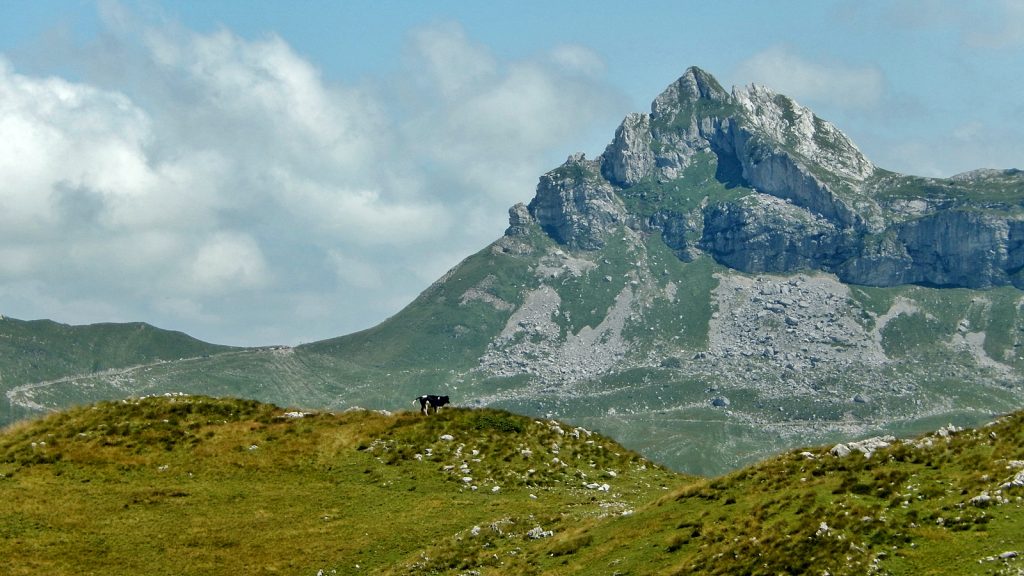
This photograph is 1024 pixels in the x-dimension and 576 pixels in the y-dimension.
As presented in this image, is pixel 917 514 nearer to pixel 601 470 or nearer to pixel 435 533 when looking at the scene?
pixel 435 533

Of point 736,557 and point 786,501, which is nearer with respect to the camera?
point 736,557

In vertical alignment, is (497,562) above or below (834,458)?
below

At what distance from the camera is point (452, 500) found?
54875 mm

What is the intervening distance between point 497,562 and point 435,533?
6.90 metres

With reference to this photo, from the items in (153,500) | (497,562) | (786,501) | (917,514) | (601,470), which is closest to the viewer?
(917,514)

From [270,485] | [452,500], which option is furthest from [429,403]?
[452,500]

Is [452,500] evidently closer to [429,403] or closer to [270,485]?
[270,485]

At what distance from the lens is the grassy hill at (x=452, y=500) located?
112 ft

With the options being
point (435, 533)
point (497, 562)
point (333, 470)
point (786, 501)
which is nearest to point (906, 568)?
point (786, 501)

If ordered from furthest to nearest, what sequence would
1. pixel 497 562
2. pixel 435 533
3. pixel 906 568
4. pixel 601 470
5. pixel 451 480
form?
pixel 601 470, pixel 451 480, pixel 435 533, pixel 497 562, pixel 906 568

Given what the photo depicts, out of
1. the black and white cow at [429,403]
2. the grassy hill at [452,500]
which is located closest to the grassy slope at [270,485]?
the grassy hill at [452,500]

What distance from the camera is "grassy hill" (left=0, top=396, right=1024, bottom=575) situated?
112 ft

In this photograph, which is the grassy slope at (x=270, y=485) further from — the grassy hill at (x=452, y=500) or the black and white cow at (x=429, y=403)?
the black and white cow at (x=429, y=403)

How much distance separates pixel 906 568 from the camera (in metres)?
30.9
